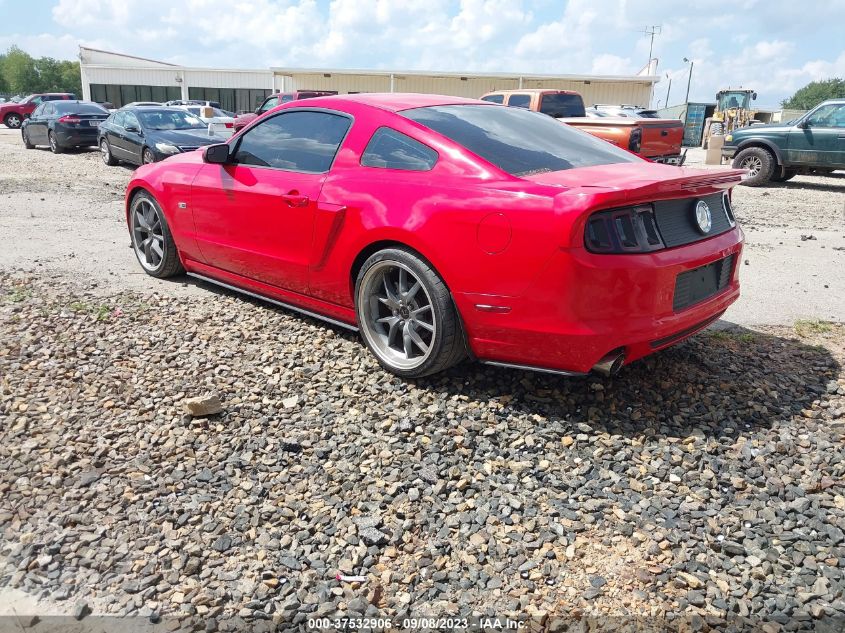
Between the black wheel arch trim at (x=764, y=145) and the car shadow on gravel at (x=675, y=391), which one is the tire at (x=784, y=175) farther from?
the car shadow on gravel at (x=675, y=391)

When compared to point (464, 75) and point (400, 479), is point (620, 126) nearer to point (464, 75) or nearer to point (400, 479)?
point (400, 479)

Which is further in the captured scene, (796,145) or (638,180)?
(796,145)

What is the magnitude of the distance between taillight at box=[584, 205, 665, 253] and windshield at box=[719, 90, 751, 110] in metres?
38.3

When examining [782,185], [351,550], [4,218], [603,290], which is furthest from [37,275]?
[782,185]

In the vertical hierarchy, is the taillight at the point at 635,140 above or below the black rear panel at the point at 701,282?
above

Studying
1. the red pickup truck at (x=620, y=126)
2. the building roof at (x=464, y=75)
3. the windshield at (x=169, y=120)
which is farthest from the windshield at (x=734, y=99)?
the windshield at (x=169, y=120)

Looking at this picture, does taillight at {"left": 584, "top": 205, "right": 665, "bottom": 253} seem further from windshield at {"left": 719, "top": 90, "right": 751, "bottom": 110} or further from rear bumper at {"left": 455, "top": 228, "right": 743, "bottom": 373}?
windshield at {"left": 719, "top": 90, "right": 751, "bottom": 110}

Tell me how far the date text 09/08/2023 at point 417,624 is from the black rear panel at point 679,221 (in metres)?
1.95

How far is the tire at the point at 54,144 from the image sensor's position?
61.1ft

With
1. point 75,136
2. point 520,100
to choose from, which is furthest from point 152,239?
point 75,136

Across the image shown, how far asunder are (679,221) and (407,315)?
152 centimetres

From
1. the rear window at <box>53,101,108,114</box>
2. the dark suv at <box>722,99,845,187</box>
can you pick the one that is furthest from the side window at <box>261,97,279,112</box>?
the dark suv at <box>722,99,845,187</box>

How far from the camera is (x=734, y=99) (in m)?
36.9

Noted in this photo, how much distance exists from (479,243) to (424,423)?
95 cm
